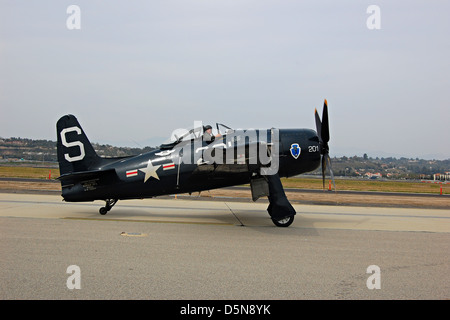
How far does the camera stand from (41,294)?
519cm

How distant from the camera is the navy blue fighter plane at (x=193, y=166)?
1189cm

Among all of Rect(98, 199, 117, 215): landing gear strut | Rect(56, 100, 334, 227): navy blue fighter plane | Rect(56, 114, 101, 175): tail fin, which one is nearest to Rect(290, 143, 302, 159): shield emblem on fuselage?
Rect(56, 100, 334, 227): navy blue fighter plane

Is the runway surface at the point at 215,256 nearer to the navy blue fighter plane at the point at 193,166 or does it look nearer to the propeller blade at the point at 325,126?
the navy blue fighter plane at the point at 193,166

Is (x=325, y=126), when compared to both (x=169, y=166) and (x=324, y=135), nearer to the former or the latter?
(x=324, y=135)

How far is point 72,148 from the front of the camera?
1284cm

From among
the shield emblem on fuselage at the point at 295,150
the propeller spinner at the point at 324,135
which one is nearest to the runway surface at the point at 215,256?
the propeller spinner at the point at 324,135

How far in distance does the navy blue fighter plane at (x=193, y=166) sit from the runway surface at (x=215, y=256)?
1044mm

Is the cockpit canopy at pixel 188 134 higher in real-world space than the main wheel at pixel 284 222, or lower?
higher

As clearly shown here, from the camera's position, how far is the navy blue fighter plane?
11891 mm

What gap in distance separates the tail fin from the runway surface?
1.67 metres

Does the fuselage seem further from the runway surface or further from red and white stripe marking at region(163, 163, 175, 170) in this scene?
the runway surface

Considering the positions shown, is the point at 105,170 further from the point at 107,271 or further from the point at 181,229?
the point at 107,271

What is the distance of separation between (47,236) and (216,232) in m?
4.21
